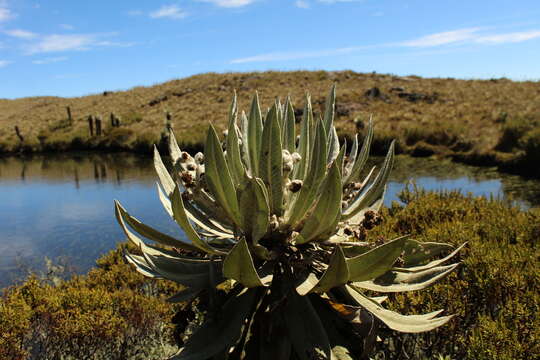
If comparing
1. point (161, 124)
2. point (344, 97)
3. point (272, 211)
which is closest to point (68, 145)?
point (161, 124)

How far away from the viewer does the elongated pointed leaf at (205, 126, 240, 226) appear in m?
1.64

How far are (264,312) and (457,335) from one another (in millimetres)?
1732

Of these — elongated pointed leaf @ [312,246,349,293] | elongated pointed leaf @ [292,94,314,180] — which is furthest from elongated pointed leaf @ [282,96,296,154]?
elongated pointed leaf @ [312,246,349,293]

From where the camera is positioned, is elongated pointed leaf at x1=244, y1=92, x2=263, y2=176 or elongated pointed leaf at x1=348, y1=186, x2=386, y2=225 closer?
elongated pointed leaf at x1=244, y1=92, x2=263, y2=176

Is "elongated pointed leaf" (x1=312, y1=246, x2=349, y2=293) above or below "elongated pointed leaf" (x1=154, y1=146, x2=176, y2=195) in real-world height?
below

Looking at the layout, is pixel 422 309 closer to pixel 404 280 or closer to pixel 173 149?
pixel 404 280

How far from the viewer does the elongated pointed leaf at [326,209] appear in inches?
59.1

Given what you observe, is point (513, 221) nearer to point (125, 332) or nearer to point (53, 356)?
point (125, 332)

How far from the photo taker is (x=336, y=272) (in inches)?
55.6

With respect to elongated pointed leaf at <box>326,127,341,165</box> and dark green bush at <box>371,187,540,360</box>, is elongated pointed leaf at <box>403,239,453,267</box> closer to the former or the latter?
dark green bush at <box>371,187,540,360</box>

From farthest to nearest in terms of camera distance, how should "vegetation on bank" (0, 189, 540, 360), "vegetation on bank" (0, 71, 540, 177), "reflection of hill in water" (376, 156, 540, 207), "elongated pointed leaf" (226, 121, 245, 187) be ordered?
1. "vegetation on bank" (0, 71, 540, 177)
2. "reflection of hill in water" (376, 156, 540, 207)
3. "vegetation on bank" (0, 189, 540, 360)
4. "elongated pointed leaf" (226, 121, 245, 187)

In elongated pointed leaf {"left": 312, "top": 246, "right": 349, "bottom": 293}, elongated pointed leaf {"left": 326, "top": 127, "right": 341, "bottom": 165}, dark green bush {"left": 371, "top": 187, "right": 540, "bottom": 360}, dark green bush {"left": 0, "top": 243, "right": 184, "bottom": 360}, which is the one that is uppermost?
elongated pointed leaf {"left": 326, "top": 127, "right": 341, "bottom": 165}

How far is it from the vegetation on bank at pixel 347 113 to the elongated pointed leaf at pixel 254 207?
1811 centimetres

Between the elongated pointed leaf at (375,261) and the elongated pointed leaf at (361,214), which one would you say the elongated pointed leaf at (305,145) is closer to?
the elongated pointed leaf at (361,214)
